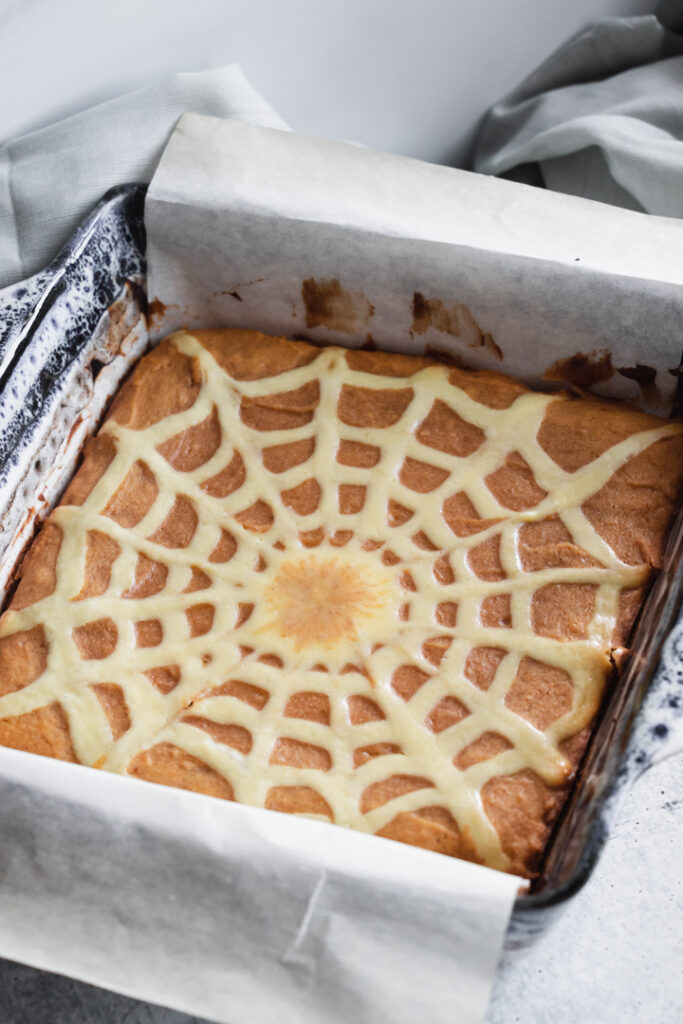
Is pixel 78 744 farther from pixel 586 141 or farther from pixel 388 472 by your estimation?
pixel 586 141

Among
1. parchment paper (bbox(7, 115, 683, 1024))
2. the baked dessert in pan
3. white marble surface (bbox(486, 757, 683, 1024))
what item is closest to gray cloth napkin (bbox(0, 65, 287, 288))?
parchment paper (bbox(7, 115, 683, 1024))

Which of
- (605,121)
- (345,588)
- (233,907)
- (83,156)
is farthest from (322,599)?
(605,121)

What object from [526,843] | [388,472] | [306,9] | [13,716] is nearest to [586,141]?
[306,9]

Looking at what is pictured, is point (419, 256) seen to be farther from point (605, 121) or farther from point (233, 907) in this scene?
point (233, 907)

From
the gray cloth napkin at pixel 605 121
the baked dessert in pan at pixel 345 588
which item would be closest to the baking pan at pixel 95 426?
the baked dessert in pan at pixel 345 588

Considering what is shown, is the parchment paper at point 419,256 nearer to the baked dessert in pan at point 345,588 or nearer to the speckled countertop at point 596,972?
the baked dessert in pan at point 345,588

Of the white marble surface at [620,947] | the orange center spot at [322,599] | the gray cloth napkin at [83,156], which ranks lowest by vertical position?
the white marble surface at [620,947]

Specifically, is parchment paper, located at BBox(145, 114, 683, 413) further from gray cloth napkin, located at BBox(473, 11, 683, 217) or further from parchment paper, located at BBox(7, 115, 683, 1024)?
gray cloth napkin, located at BBox(473, 11, 683, 217)
